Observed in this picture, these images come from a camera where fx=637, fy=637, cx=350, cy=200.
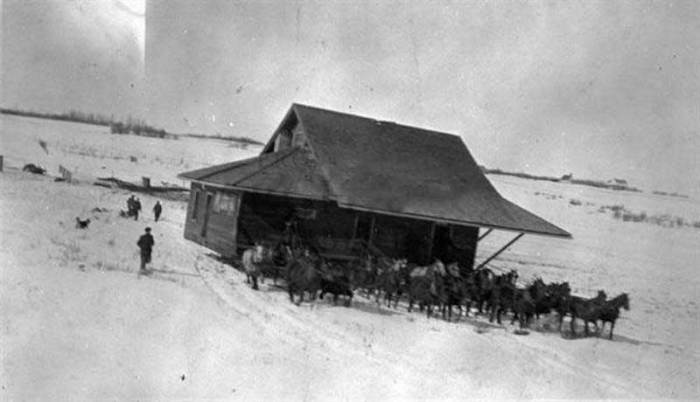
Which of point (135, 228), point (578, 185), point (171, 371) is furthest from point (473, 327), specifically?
point (578, 185)

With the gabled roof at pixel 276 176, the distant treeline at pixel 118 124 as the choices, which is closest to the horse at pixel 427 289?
the gabled roof at pixel 276 176

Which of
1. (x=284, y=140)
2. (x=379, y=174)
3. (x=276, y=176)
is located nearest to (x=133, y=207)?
(x=284, y=140)

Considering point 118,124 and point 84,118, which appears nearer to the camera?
point 84,118

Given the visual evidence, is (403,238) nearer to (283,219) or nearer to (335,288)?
(283,219)

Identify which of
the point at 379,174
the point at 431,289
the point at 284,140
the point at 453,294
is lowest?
the point at 453,294

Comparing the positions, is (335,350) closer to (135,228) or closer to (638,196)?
(135,228)

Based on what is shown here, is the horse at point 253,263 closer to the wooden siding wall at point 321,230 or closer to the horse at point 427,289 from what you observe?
the wooden siding wall at point 321,230

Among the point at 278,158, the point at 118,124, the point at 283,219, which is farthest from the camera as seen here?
the point at 118,124
